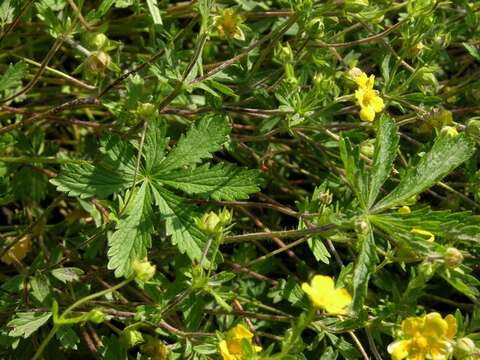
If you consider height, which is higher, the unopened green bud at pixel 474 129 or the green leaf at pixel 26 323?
the green leaf at pixel 26 323

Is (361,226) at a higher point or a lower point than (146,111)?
lower

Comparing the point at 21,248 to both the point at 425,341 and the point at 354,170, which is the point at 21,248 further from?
the point at 425,341

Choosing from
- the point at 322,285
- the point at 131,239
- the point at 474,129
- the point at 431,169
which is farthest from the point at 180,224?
the point at 474,129

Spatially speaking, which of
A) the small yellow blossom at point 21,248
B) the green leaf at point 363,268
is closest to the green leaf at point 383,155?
the green leaf at point 363,268

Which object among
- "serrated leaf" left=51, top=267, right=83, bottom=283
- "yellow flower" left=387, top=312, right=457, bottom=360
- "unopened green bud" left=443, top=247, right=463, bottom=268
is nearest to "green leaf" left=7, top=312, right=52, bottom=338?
"serrated leaf" left=51, top=267, right=83, bottom=283

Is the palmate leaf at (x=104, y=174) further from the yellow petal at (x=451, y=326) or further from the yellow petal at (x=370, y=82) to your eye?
the yellow petal at (x=451, y=326)

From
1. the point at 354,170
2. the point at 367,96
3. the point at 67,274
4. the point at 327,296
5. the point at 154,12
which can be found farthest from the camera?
the point at 154,12

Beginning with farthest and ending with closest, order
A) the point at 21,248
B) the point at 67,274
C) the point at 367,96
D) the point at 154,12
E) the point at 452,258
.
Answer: the point at 21,248, the point at 154,12, the point at 367,96, the point at 67,274, the point at 452,258
